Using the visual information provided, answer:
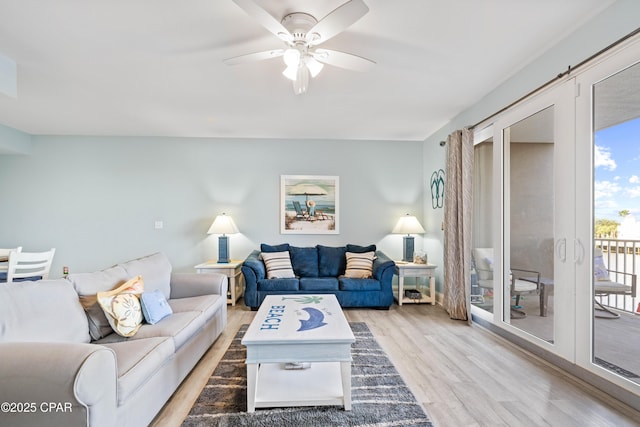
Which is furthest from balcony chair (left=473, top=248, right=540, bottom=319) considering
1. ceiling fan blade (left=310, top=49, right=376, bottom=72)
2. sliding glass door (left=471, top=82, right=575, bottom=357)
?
ceiling fan blade (left=310, top=49, right=376, bottom=72)

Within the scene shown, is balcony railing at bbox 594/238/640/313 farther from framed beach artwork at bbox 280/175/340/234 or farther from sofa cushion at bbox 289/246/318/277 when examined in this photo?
framed beach artwork at bbox 280/175/340/234

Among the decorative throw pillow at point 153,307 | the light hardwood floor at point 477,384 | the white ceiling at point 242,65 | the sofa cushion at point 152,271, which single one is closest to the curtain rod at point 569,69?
the white ceiling at point 242,65

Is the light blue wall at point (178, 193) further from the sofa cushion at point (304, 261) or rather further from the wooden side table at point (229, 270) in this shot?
the wooden side table at point (229, 270)

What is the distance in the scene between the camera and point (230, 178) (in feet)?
16.6

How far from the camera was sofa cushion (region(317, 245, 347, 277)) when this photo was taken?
4.66 metres

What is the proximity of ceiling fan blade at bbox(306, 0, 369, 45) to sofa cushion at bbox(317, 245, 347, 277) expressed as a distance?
126 inches

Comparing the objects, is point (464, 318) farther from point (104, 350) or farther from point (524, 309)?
point (104, 350)

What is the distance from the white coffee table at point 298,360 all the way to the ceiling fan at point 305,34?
1.80 metres

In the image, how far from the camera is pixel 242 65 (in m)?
2.74

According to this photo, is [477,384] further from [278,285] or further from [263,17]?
[263,17]

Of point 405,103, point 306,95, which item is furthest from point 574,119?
point 306,95

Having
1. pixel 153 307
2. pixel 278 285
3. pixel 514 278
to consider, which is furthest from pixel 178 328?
pixel 514 278

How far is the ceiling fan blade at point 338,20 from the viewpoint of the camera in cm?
166

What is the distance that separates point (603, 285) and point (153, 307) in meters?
3.27
